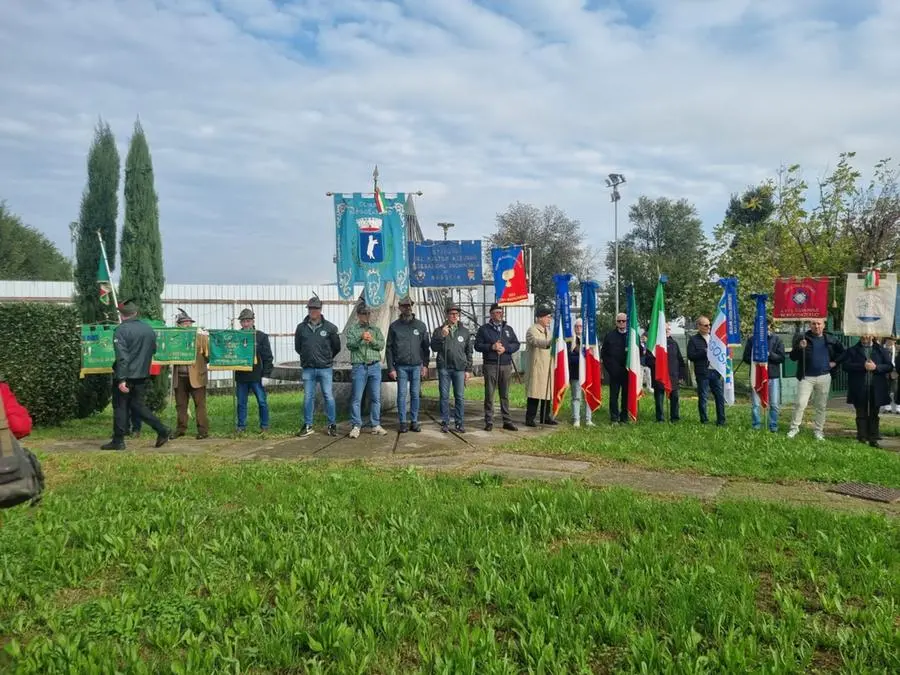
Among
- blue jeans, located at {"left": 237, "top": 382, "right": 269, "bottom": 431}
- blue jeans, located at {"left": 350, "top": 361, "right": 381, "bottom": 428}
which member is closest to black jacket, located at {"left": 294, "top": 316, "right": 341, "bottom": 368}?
blue jeans, located at {"left": 350, "top": 361, "right": 381, "bottom": 428}

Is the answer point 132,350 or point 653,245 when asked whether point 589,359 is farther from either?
point 653,245

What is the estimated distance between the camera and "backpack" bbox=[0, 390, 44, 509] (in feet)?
9.67

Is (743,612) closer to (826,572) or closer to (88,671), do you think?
(826,572)

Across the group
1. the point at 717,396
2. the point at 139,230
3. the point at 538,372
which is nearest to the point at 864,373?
the point at 717,396

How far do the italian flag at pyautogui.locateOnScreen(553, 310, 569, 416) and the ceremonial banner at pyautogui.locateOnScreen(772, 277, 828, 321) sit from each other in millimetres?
3455

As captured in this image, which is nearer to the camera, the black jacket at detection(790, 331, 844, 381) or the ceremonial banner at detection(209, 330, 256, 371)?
the black jacket at detection(790, 331, 844, 381)

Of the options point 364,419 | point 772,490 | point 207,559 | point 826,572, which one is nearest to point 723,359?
point 772,490

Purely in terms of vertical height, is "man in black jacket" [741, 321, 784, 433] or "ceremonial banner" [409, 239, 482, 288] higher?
"ceremonial banner" [409, 239, 482, 288]

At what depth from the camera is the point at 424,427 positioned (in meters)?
10.3

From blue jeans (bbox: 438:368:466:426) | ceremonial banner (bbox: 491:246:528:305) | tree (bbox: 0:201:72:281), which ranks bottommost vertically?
blue jeans (bbox: 438:368:466:426)

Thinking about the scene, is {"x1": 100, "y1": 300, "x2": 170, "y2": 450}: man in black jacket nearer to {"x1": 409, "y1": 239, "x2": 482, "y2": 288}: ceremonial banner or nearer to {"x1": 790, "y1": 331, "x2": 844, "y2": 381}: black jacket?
{"x1": 409, "y1": 239, "x2": 482, "y2": 288}: ceremonial banner

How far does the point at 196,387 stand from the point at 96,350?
62.7 inches

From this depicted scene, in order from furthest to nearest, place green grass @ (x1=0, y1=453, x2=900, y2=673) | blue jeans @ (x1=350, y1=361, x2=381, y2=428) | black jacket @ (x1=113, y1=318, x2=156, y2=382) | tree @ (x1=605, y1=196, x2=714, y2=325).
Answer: tree @ (x1=605, y1=196, x2=714, y2=325)
blue jeans @ (x1=350, y1=361, x2=381, y2=428)
black jacket @ (x1=113, y1=318, x2=156, y2=382)
green grass @ (x1=0, y1=453, x2=900, y2=673)

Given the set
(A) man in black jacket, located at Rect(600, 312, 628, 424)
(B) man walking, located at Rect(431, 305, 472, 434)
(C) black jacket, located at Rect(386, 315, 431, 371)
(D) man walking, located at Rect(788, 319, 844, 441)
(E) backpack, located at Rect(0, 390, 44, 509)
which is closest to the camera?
(E) backpack, located at Rect(0, 390, 44, 509)
